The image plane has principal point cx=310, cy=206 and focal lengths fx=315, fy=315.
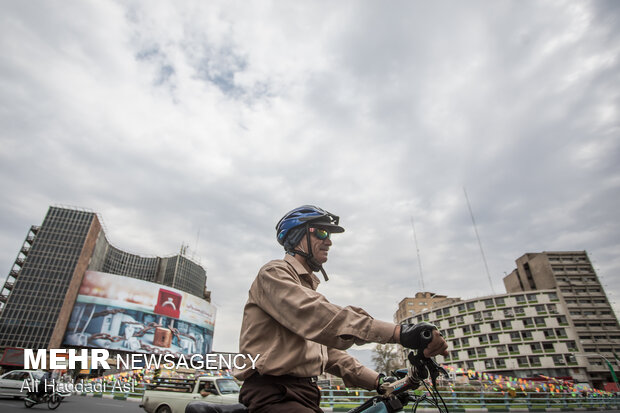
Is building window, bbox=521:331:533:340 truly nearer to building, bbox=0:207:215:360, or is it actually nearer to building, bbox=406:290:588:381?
building, bbox=406:290:588:381

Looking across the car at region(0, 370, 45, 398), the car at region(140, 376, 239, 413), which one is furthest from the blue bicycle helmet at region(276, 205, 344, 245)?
the car at region(0, 370, 45, 398)

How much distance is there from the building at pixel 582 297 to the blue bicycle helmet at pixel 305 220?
6998cm

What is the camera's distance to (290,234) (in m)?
2.59

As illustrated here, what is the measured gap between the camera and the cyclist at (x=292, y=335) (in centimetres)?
158

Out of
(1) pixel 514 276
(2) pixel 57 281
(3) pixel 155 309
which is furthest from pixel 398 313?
(2) pixel 57 281

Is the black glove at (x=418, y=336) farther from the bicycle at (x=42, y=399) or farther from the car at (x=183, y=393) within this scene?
the bicycle at (x=42, y=399)

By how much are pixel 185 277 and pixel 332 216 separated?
104 metres

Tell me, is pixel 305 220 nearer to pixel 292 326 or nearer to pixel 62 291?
pixel 292 326

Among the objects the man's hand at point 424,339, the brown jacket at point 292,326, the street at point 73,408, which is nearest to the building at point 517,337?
the street at point 73,408

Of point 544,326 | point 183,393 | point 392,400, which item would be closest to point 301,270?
point 392,400

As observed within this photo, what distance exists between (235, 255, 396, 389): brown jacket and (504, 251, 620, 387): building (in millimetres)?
70399

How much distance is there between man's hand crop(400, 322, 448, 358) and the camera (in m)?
1.55

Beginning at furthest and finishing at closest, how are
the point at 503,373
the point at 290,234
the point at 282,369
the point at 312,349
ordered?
the point at 503,373 < the point at 290,234 < the point at 312,349 < the point at 282,369

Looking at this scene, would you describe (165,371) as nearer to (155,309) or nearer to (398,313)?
(155,309)
